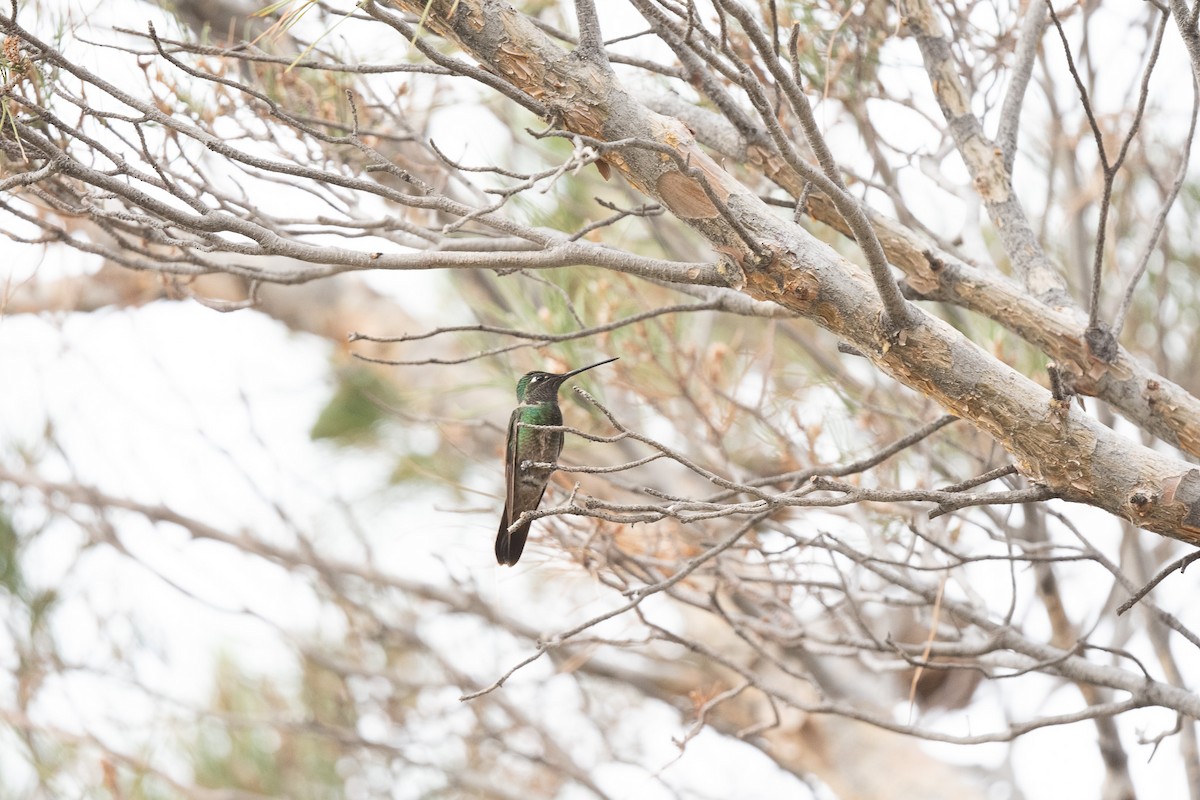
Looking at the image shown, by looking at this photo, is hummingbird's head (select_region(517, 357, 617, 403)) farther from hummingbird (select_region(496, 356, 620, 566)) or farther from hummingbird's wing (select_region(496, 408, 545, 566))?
hummingbird's wing (select_region(496, 408, 545, 566))

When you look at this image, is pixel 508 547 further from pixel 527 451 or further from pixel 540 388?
pixel 540 388

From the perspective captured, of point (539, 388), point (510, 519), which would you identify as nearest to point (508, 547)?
point (510, 519)

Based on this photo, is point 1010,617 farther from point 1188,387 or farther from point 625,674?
point 1188,387

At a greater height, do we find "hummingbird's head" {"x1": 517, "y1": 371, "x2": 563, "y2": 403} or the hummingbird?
"hummingbird's head" {"x1": 517, "y1": 371, "x2": 563, "y2": 403}

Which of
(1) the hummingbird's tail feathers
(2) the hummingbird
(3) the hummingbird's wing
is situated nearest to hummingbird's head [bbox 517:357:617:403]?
(2) the hummingbird

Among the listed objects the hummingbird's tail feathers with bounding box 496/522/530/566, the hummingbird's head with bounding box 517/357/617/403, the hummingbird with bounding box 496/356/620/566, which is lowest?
the hummingbird's tail feathers with bounding box 496/522/530/566

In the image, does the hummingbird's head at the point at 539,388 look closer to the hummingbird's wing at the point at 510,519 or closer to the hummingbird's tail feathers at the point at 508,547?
the hummingbird's wing at the point at 510,519

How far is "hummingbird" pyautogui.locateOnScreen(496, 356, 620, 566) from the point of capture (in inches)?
77.5

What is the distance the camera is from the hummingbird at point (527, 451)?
1968mm

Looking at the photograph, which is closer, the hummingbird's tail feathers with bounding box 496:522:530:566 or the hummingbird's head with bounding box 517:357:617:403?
the hummingbird's tail feathers with bounding box 496:522:530:566

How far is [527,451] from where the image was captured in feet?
7.22

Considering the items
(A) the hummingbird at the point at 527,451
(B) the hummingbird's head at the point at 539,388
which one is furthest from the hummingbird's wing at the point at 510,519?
(B) the hummingbird's head at the point at 539,388

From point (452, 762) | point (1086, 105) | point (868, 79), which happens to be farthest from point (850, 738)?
point (1086, 105)

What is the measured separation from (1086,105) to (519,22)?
658 millimetres
